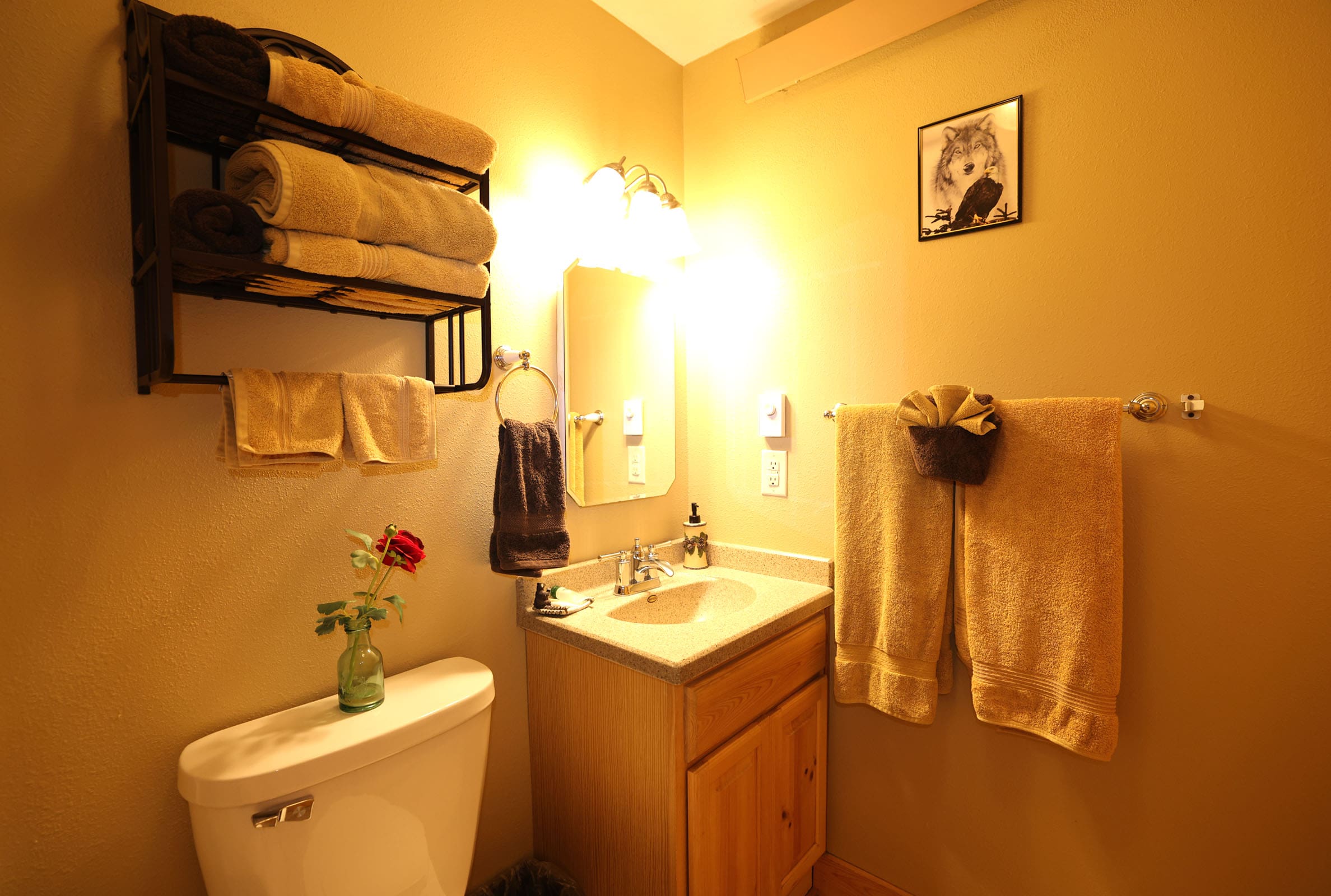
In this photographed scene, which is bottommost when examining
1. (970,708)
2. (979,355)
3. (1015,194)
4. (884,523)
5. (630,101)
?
(970,708)

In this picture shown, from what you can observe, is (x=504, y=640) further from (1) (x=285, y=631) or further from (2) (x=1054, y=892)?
(2) (x=1054, y=892)

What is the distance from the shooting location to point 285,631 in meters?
1.11

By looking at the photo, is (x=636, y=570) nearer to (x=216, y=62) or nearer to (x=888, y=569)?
(x=888, y=569)

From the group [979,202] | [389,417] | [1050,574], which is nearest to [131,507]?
[389,417]

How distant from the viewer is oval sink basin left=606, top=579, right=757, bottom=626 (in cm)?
160

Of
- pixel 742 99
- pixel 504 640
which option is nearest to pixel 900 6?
pixel 742 99

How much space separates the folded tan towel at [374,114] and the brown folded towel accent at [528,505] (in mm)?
567

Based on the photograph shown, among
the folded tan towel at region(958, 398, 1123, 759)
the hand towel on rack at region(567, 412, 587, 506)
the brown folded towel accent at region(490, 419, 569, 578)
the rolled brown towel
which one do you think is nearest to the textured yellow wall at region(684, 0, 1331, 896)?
the folded tan towel at region(958, 398, 1123, 759)

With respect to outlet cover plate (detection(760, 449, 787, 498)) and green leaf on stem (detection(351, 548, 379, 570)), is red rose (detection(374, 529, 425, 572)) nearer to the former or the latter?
green leaf on stem (detection(351, 548, 379, 570))

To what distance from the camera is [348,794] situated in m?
0.96

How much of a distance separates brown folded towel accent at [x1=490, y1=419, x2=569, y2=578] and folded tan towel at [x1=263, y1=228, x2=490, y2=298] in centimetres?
36

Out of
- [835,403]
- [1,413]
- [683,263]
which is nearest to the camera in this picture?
[1,413]

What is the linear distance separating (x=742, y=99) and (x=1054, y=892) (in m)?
2.24

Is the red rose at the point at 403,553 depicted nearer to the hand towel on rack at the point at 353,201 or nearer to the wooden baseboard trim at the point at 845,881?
the hand towel on rack at the point at 353,201
